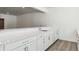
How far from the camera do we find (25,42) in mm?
1124

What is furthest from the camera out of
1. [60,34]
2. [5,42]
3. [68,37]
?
[60,34]

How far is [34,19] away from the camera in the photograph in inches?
51.2

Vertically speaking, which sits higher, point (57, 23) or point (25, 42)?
point (57, 23)

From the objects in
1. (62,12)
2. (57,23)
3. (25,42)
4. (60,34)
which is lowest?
(25,42)

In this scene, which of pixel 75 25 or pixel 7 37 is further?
pixel 75 25
